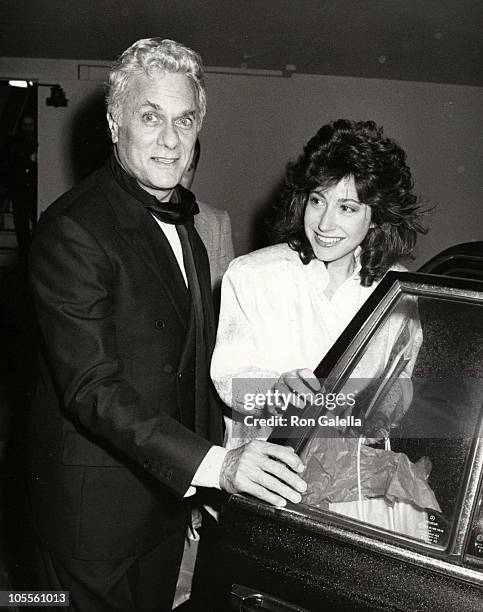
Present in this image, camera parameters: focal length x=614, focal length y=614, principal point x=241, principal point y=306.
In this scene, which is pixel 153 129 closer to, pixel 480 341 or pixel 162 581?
pixel 480 341

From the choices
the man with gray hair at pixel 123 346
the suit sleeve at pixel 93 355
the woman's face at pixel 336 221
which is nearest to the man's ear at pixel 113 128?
the man with gray hair at pixel 123 346

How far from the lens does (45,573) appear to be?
5.33 ft

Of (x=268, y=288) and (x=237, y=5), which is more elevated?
(x=237, y=5)

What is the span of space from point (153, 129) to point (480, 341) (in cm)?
91

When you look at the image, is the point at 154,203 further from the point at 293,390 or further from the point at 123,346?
the point at 293,390

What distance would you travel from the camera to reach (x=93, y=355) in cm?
132

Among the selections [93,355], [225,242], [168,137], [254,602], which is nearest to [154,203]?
[168,137]

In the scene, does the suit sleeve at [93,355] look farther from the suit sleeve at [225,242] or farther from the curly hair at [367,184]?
the suit sleeve at [225,242]

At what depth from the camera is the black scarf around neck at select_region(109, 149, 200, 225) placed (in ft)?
4.99

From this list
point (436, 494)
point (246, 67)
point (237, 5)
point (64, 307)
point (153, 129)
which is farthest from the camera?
point (246, 67)

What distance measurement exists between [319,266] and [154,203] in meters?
A: 0.49

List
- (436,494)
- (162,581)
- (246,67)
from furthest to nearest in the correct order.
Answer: (246,67)
(162,581)
(436,494)

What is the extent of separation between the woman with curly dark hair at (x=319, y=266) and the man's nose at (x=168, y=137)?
380 millimetres

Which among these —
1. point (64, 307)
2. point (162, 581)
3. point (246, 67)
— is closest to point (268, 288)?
point (64, 307)
